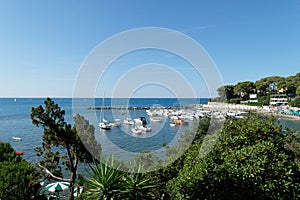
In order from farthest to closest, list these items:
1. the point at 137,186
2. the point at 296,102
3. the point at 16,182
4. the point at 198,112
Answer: the point at 296,102, the point at 198,112, the point at 16,182, the point at 137,186

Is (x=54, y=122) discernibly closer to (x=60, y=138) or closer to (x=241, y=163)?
(x=60, y=138)

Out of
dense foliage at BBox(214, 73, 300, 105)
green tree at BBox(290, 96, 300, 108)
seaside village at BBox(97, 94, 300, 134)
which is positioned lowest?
seaside village at BBox(97, 94, 300, 134)

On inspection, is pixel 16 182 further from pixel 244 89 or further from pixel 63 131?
pixel 244 89

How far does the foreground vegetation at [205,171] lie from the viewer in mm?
4430

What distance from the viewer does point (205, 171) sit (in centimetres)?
453

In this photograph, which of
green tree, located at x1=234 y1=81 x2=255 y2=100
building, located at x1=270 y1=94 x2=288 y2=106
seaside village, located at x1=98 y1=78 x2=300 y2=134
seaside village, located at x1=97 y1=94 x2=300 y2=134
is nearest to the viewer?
seaside village, located at x1=97 y1=94 x2=300 y2=134

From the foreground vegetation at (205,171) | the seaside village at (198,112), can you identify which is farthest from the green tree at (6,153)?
the seaside village at (198,112)

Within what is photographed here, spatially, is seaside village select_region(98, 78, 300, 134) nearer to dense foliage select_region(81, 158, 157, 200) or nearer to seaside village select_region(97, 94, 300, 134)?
seaside village select_region(97, 94, 300, 134)

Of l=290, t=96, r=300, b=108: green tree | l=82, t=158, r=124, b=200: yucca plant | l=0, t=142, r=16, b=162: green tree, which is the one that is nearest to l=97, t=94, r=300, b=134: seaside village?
l=290, t=96, r=300, b=108: green tree

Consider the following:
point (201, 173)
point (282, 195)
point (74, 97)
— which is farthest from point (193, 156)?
Answer: point (74, 97)

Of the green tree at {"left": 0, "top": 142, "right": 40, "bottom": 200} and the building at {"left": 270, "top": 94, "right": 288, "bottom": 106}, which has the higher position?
the building at {"left": 270, "top": 94, "right": 288, "bottom": 106}

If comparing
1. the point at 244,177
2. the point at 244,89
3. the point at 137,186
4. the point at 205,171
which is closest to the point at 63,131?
the point at 137,186

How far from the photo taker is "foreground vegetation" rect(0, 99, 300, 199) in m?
4.43

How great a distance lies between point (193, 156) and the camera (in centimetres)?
575
